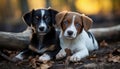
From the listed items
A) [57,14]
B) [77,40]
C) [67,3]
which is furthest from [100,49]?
[67,3]

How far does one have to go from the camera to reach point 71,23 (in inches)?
246

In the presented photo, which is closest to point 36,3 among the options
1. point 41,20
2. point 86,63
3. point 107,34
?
point 107,34

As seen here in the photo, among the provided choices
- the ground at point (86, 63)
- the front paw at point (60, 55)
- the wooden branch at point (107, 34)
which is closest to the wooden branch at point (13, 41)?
the ground at point (86, 63)

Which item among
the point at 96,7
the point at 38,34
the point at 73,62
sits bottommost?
the point at 73,62

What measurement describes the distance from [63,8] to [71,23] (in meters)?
5.89

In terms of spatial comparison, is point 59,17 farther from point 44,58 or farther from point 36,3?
point 36,3

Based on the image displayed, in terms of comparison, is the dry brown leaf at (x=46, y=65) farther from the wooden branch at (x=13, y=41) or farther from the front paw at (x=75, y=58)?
the wooden branch at (x=13, y=41)

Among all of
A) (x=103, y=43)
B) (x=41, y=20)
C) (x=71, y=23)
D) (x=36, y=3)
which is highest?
(x=36, y=3)

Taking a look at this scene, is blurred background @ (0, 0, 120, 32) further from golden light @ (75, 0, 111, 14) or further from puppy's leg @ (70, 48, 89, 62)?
puppy's leg @ (70, 48, 89, 62)

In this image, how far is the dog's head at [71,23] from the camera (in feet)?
20.2

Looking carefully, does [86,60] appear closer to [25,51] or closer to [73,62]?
[73,62]

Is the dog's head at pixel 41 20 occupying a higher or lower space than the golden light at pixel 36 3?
lower

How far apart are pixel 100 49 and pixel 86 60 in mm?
1099

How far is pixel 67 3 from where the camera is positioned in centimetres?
1223
